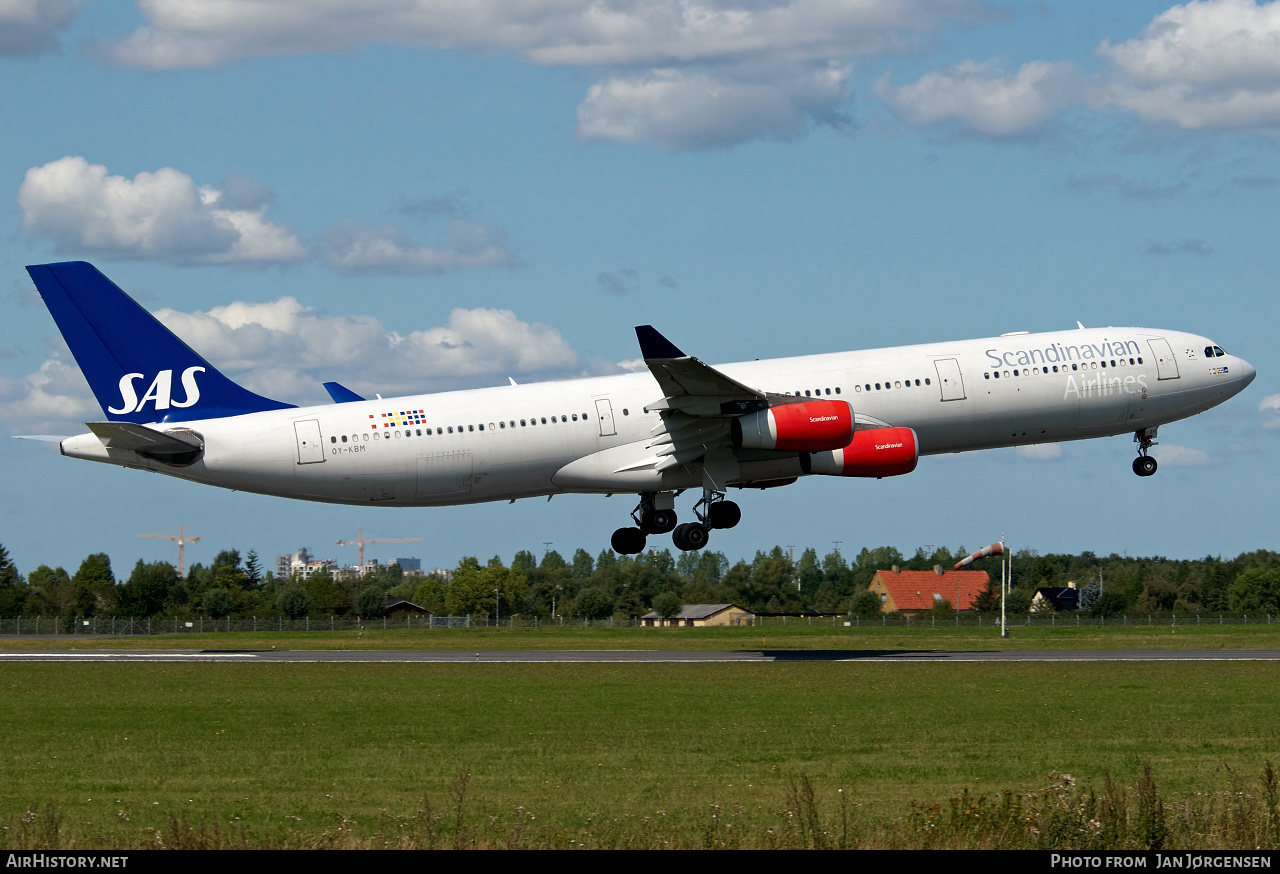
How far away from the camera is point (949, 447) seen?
185 feet

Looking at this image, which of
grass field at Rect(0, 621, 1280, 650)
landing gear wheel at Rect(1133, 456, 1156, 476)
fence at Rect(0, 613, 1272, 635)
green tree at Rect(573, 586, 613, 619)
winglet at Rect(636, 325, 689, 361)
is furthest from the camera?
green tree at Rect(573, 586, 613, 619)

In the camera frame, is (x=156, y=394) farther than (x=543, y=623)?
No

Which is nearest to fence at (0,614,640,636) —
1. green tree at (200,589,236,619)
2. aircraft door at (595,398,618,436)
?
green tree at (200,589,236,619)

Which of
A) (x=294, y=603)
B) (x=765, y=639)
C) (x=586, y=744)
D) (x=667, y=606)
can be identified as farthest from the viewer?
(x=667, y=606)

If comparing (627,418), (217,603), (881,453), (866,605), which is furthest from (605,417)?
(217,603)

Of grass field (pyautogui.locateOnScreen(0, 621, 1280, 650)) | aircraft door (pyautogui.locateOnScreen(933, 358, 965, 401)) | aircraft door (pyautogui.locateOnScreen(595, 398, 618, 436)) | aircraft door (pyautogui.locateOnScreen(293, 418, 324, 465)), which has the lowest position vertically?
grass field (pyautogui.locateOnScreen(0, 621, 1280, 650))

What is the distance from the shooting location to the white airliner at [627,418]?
52250 millimetres

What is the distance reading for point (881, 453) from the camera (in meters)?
53.8

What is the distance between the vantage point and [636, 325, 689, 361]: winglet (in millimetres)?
49250

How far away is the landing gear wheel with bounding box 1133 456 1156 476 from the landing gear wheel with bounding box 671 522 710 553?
17.9 meters

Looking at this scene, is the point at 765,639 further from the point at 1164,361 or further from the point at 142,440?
the point at 142,440

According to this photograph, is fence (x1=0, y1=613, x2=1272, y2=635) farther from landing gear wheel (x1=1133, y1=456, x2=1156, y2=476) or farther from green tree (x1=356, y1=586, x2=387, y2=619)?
landing gear wheel (x1=1133, y1=456, x2=1156, y2=476)

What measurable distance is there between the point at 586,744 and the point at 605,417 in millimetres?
22845
